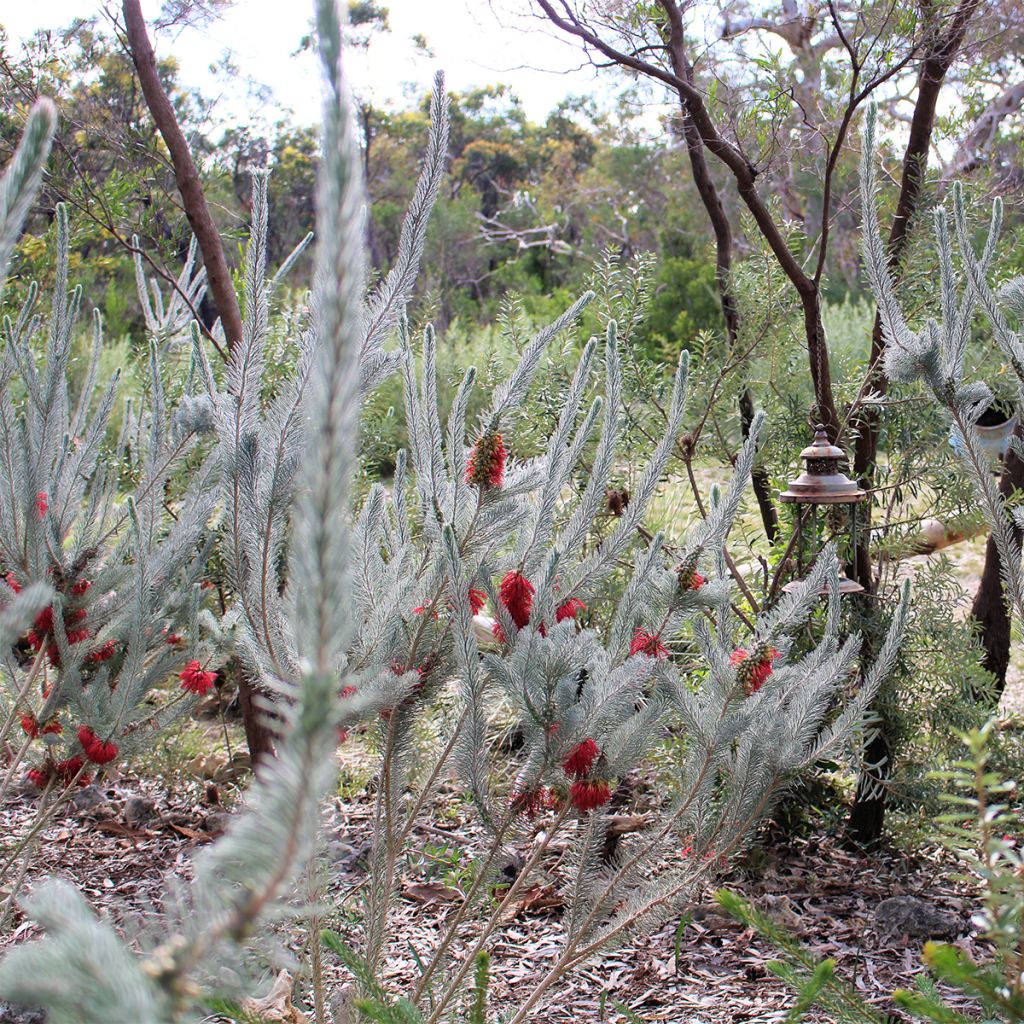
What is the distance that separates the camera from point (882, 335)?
282 centimetres

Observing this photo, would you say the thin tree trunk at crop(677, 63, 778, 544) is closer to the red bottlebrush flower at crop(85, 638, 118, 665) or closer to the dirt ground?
the dirt ground

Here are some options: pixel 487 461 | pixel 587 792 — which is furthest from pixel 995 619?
pixel 487 461

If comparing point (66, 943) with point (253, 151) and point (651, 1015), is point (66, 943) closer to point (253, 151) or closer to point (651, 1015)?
point (651, 1015)

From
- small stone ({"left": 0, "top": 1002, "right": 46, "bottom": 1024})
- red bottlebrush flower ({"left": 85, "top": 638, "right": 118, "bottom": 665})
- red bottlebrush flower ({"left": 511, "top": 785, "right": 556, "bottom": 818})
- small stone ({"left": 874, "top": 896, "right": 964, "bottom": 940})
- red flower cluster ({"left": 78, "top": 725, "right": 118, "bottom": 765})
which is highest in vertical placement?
red bottlebrush flower ({"left": 511, "top": 785, "right": 556, "bottom": 818})

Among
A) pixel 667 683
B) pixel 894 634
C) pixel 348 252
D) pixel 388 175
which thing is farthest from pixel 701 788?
pixel 388 175

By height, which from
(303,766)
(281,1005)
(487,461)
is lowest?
(281,1005)

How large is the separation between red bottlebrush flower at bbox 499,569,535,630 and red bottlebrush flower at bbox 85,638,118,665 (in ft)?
3.89

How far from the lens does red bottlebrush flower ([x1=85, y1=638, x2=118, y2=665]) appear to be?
2.43 meters

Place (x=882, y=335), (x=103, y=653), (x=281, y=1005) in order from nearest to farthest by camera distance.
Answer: (x=281, y=1005)
(x=103, y=653)
(x=882, y=335)

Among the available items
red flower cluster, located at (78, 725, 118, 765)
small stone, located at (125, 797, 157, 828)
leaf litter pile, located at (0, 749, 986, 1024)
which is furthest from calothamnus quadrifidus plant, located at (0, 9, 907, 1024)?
small stone, located at (125, 797, 157, 828)

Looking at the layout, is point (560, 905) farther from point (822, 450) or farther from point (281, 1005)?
point (822, 450)

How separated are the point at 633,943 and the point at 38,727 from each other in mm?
1426

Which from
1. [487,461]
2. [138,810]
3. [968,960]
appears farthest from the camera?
[138,810]

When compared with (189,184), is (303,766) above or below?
below
